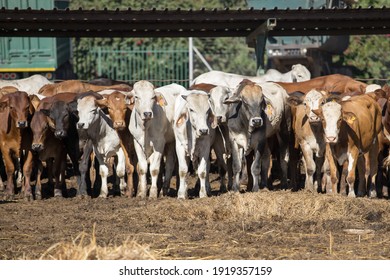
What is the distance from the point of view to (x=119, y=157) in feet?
58.8

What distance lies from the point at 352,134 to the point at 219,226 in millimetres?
4035

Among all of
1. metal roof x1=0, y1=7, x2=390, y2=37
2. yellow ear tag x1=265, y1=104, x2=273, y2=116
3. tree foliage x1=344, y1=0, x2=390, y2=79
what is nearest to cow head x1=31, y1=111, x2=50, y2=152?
yellow ear tag x1=265, y1=104, x2=273, y2=116

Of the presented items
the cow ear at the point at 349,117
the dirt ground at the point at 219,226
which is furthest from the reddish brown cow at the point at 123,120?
the cow ear at the point at 349,117

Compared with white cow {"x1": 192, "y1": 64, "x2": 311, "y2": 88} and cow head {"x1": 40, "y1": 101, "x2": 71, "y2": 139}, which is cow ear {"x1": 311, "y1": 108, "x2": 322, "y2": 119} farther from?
white cow {"x1": 192, "y1": 64, "x2": 311, "y2": 88}

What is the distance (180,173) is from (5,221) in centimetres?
345

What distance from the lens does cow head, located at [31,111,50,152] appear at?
1734 centimetres

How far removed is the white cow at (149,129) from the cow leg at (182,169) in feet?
1.21

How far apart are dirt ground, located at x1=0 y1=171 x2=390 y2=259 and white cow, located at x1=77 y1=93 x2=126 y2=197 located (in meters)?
1.37

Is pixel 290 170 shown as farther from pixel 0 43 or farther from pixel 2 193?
pixel 0 43

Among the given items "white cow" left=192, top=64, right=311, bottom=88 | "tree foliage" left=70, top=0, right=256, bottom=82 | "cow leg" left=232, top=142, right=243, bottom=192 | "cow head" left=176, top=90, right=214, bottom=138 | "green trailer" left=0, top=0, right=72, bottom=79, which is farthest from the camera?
"tree foliage" left=70, top=0, right=256, bottom=82

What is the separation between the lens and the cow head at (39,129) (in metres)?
17.3

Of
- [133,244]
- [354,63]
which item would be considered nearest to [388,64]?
[354,63]

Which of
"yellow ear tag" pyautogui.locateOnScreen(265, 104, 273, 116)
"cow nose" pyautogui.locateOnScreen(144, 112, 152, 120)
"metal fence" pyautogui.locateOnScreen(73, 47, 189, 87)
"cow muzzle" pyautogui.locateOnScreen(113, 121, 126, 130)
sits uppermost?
"cow nose" pyautogui.locateOnScreen(144, 112, 152, 120)

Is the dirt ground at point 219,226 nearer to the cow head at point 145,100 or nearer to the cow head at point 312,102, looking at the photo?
the cow head at point 145,100
